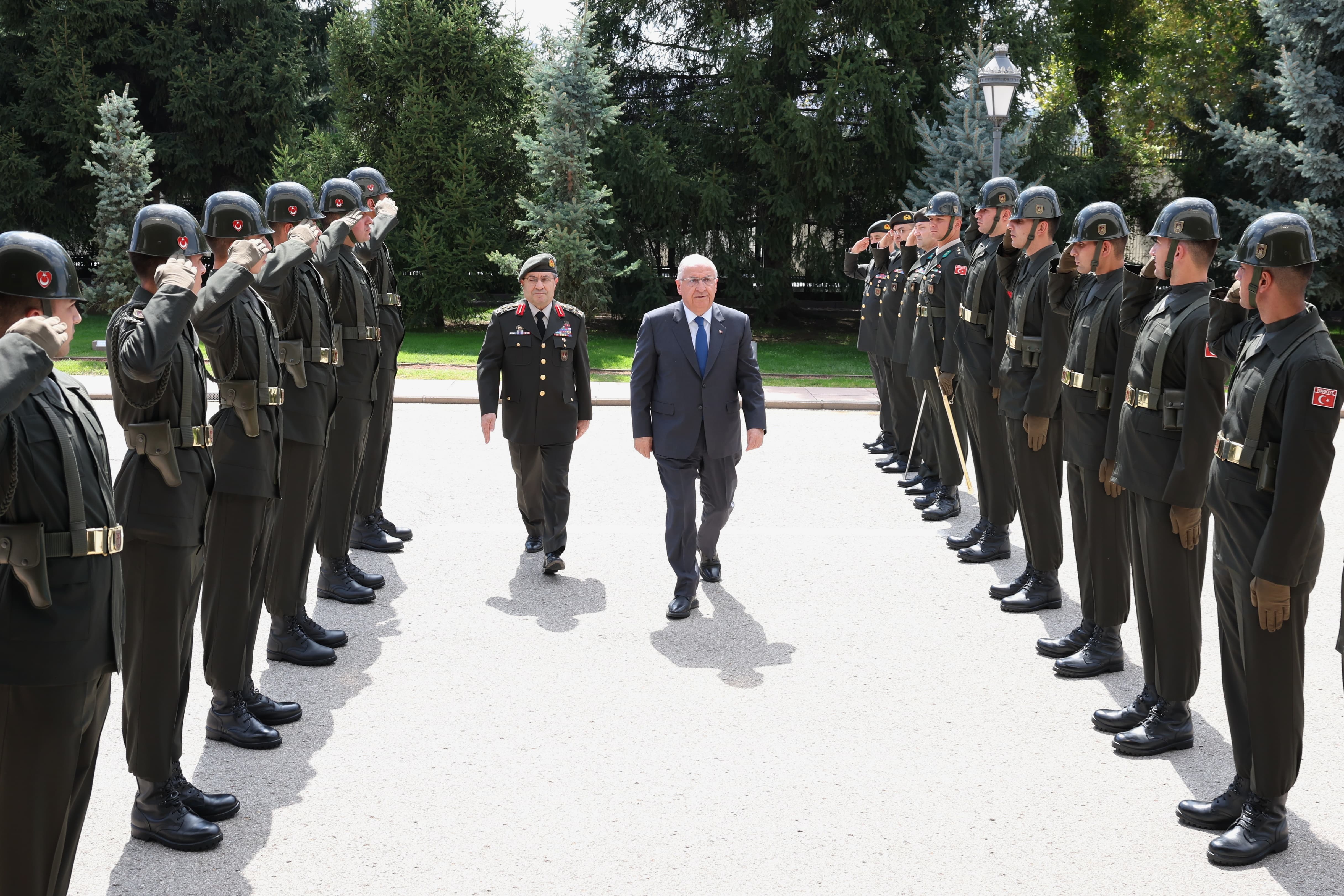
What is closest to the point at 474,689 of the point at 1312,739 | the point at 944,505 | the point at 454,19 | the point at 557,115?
the point at 1312,739

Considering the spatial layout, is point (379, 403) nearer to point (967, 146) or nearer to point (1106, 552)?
point (1106, 552)

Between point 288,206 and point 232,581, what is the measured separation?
7.28ft

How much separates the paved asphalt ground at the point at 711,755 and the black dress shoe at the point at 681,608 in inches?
3.6

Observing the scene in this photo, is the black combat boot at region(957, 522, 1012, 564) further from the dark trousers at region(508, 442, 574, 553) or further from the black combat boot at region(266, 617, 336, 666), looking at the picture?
the black combat boot at region(266, 617, 336, 666)

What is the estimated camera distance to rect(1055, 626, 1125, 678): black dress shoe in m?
6.37

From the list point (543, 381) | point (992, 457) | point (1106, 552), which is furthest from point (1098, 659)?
point (543, 381)

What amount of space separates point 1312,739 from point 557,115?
1952 cm

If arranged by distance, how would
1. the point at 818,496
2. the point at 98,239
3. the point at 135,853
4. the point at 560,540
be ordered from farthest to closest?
the point at 98,239, the point at 818,496, the point at 560,540, the point at 135,853

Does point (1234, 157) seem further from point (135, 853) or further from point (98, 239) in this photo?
point (98, 239)

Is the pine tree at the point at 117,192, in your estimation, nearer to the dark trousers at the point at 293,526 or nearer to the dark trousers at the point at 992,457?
the dark trousers at the point at 293,526

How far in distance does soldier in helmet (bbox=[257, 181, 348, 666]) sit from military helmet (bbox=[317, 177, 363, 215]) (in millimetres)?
1167

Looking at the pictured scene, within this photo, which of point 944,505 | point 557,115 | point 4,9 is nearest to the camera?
point 944,505

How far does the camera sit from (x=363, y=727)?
18.4ft

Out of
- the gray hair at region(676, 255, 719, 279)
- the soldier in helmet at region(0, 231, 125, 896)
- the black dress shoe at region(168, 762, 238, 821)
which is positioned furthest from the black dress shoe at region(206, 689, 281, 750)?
the gray hair at region(676, 255, 719, 279)
